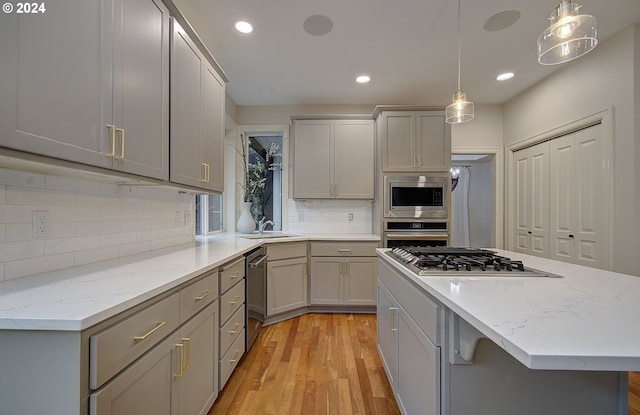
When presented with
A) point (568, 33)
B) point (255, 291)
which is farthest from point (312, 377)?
point (568, 33)

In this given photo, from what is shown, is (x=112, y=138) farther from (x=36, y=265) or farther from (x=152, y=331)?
(x=152, y=331)

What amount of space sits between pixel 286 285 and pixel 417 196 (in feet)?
6.16

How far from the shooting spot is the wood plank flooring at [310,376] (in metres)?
1.62

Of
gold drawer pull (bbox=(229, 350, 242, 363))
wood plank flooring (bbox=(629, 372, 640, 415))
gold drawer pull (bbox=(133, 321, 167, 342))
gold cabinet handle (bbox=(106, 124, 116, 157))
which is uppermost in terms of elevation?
gold cabinet handle (bbox=(106, 124, 116, 157))

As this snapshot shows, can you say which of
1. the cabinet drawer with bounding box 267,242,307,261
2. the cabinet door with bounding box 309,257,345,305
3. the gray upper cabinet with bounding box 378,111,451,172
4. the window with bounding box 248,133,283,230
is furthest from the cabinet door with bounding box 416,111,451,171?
the window with bounding box 248,133,283,230

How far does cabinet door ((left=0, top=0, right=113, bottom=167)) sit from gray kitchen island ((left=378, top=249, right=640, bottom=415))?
1.45 m

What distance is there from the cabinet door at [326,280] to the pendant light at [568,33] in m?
2.47

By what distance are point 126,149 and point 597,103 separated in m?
3.82

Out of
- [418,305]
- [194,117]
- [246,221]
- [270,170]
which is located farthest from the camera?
[270,170]

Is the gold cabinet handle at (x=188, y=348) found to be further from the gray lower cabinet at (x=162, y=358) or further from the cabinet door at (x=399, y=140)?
the cabinet door at (x=399, y=140)

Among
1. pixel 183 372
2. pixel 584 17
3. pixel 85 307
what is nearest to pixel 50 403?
pixel 85 307

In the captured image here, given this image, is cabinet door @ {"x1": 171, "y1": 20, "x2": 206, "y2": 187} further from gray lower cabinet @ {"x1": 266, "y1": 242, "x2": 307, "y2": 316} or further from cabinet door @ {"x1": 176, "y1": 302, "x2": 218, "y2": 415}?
gray lower cabinet @ {"x1": 266, "y1": 242, "x2": 307, "y2": 316}

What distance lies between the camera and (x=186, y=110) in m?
1.76

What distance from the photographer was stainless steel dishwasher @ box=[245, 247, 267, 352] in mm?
2158
